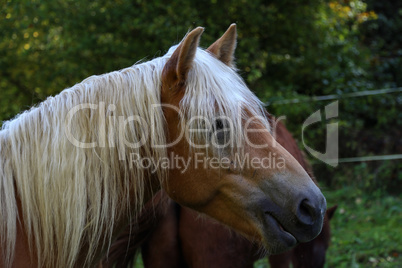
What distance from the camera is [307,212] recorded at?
2.04 metres

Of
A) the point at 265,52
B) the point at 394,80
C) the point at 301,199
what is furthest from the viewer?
the point at 394,80

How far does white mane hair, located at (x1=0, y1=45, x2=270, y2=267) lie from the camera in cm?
204

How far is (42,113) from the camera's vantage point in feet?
7.10

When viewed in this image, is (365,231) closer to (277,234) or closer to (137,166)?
(277,234)

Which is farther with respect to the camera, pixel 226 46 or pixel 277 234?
pixel 226 46

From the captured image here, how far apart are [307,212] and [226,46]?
3.34 ft

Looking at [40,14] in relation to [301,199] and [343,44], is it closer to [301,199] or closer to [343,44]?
[343,44]

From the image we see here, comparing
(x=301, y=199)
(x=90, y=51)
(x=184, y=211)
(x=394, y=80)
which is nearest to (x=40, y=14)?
(x=90, y=51)

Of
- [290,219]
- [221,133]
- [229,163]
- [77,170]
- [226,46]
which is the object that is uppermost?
[226,46]

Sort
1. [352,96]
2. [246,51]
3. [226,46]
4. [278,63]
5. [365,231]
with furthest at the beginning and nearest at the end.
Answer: [352,96], [278,63], [246,51], [365,231], [226,46]

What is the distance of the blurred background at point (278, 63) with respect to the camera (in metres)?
6.93

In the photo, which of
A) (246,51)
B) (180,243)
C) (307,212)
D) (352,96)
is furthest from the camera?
(352,96)

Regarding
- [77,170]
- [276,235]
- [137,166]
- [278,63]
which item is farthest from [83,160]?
[278,63]

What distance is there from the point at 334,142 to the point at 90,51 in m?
4.59
